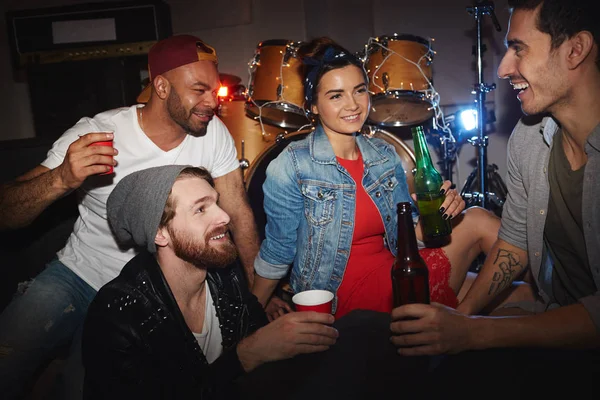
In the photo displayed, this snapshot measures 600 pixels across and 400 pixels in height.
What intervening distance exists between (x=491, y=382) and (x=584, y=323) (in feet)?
1.82

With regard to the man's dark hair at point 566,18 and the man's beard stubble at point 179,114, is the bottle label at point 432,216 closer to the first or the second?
the man's dark hair at point 566,18

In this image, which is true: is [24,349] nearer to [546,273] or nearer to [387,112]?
[546,273]

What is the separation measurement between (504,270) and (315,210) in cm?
101

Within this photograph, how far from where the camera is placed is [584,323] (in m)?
1.42

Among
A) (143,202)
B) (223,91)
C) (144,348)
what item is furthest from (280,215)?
(223,91)

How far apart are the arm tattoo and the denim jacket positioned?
26.1 inches

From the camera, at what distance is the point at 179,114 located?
3.00 m

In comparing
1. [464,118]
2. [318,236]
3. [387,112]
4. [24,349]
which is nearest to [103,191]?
[24,349]

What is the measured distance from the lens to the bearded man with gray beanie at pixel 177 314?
1.52m

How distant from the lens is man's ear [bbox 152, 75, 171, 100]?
3070 millimetres

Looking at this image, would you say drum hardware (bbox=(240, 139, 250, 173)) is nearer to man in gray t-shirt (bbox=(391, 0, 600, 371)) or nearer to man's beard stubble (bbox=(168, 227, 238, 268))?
man's beard stubble (bbox=(168, 227, 238, 268))

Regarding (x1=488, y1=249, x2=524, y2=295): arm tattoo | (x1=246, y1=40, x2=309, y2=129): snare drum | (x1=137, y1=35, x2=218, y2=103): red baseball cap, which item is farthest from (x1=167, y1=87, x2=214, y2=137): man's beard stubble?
(x1=488, y1=249, x2=524, y2=295): arm tattoo

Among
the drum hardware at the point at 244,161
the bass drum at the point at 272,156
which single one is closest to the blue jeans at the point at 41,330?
the bass drum at the point at 272,156

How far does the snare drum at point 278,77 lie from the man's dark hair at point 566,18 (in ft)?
7.45
